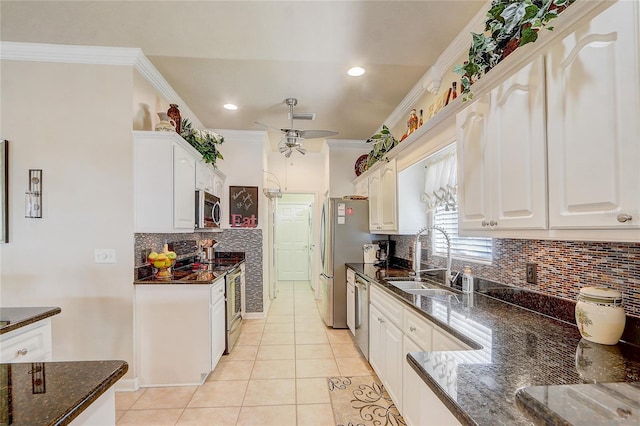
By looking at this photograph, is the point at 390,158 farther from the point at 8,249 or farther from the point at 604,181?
the point at 8,249

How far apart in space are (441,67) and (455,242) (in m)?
1.52

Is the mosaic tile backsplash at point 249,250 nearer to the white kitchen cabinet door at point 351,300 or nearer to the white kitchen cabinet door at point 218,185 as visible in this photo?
the white kitchen cabinet door at point 218,185

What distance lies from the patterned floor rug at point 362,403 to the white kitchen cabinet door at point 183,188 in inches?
78.3

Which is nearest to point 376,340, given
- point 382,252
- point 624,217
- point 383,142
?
point 382,252

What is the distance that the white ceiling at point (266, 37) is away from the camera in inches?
79.4

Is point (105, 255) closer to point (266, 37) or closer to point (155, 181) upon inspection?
point (155, 181)

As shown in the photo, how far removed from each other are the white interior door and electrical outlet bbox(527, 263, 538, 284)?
20.5ft

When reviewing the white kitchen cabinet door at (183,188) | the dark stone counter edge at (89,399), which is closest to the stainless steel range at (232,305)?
the white kitchen cabinet door at (183,188)

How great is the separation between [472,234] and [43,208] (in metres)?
3.24

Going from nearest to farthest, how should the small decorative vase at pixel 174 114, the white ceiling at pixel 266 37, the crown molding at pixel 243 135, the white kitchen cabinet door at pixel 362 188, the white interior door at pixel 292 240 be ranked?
the white ceiling at pixel 266 37 < the small decorative vase at pixel 174 114 < the white kitchen cabinet door at pixel 362 188 < the crown molding at pixel 243 135 < the white interior door at pixel 292 240

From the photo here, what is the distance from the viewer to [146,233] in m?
2.76

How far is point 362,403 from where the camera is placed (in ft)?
7.78

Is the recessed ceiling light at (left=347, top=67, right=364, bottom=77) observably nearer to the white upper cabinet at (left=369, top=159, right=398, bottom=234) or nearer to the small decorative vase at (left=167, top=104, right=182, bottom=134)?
the white upper cabinet at (left=369, top=159, right=398, bottom=234)

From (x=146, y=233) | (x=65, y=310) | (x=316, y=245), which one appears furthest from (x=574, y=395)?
(x=316, y=245)
